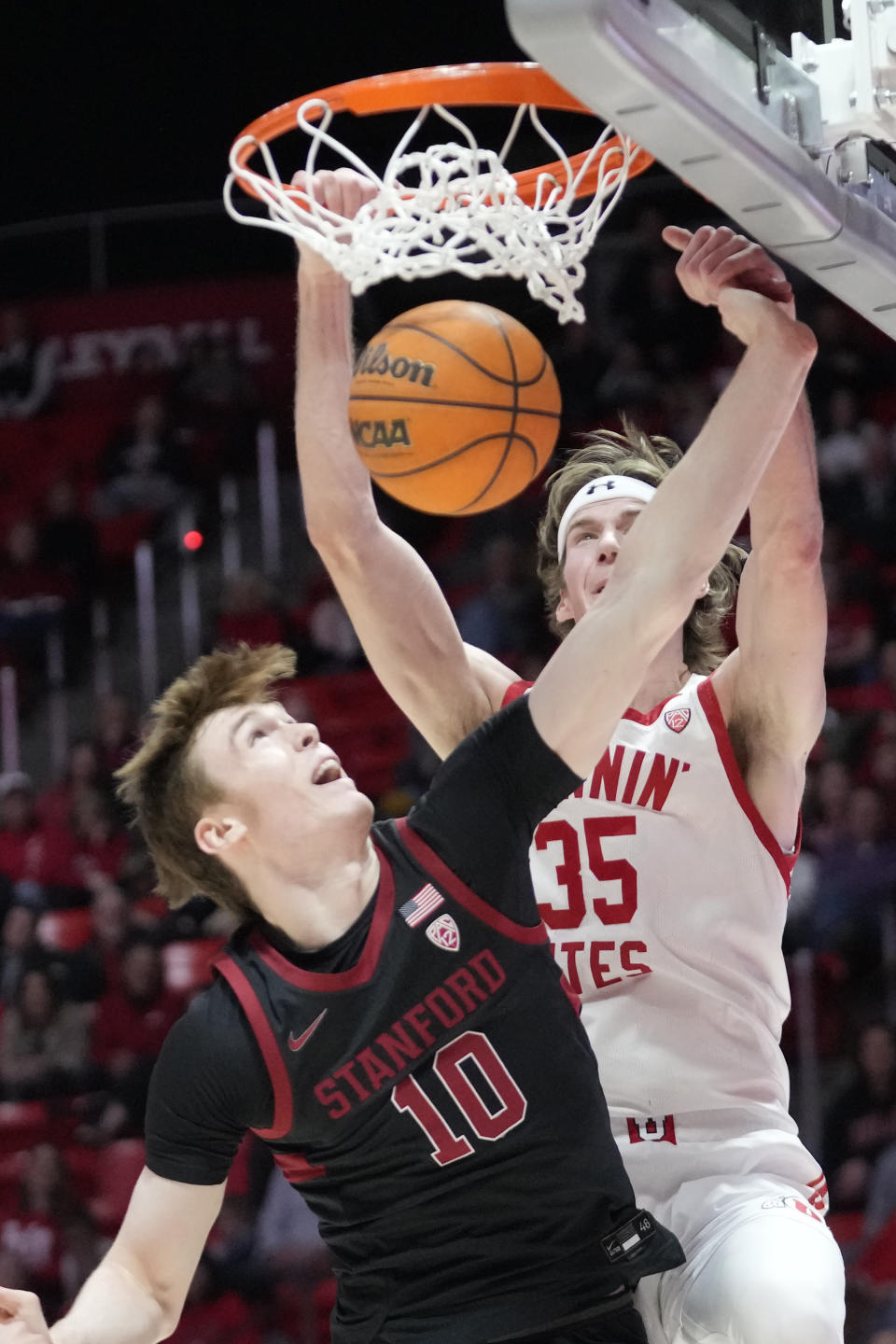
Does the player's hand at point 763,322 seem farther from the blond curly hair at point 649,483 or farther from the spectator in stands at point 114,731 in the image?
the spectator in stands at point 114,731

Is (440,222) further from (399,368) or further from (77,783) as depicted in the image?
(77,783)

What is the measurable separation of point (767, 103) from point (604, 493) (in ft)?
3.60

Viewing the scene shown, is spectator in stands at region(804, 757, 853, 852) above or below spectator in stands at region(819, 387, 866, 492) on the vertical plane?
below

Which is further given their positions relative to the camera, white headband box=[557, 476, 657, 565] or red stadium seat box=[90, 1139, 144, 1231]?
red stadium seat box=[90, 1139, 144, 1231]

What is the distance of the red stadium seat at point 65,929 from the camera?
7.73 meters

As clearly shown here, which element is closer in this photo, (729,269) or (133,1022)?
(729,269)

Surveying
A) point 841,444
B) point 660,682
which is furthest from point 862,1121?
point 660,682

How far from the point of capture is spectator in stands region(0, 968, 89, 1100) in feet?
24.1

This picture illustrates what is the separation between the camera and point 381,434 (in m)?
2.99

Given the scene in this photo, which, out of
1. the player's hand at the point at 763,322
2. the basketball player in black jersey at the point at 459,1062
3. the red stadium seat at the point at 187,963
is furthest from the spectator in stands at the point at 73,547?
the player's hand at the point at 763,322

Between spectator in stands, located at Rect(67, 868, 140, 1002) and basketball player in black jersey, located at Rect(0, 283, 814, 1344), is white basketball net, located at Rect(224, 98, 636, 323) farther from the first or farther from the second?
spectator in stands, located at Rect(67, 868, 140, 1002)

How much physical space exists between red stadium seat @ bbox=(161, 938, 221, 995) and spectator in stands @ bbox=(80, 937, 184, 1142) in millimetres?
43

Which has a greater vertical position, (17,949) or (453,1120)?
(453,1120)

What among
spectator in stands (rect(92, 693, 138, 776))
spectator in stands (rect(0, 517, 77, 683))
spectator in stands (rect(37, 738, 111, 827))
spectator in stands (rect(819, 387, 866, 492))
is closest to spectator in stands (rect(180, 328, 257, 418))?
spectator in stands (rect(0, 517, 77, 683))
